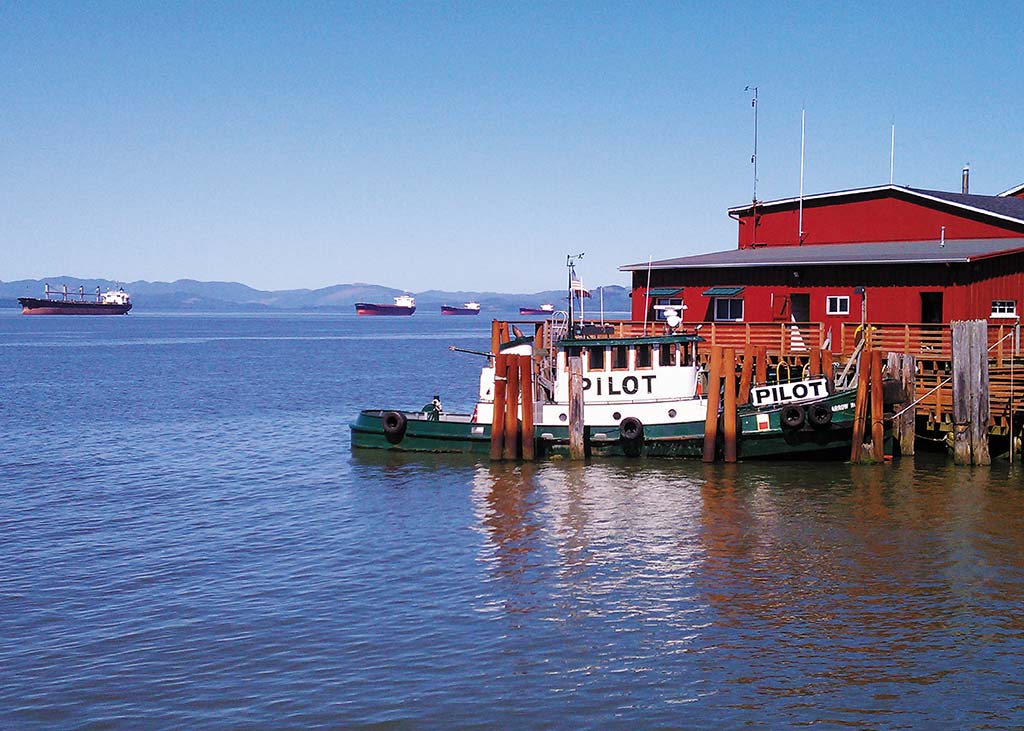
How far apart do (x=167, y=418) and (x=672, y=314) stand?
24.5m

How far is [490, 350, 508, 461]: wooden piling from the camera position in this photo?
103 feet

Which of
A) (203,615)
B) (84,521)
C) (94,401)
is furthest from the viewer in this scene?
(94,401)

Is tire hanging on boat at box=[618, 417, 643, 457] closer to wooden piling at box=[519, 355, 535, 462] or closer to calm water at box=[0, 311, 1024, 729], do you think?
calm water at box=[0, 311, 1024, 729]

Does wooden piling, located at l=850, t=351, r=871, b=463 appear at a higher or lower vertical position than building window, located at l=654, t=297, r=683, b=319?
lower

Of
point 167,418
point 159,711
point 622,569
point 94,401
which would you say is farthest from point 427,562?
point 94,401

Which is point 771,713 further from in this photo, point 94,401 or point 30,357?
point 30,357

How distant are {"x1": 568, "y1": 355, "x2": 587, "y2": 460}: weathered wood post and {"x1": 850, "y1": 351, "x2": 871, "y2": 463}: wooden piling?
24.0 feet

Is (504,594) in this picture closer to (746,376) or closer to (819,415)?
(819,415)

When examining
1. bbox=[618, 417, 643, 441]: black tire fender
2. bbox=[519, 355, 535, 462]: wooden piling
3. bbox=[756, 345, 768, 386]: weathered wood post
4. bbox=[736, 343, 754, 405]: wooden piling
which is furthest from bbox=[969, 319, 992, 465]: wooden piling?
bbox=[519, 355, 535, 462]: wooden piling

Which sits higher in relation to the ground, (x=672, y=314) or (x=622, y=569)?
(x=672, y=314)

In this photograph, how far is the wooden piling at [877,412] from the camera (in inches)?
1146

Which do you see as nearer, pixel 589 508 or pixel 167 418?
pixel 589 508

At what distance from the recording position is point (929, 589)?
61.8ft

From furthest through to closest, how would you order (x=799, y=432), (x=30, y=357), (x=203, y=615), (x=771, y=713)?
(x=30, y=357), (x=799, y=432), (x=203, y=615), (x=771, y=713)
